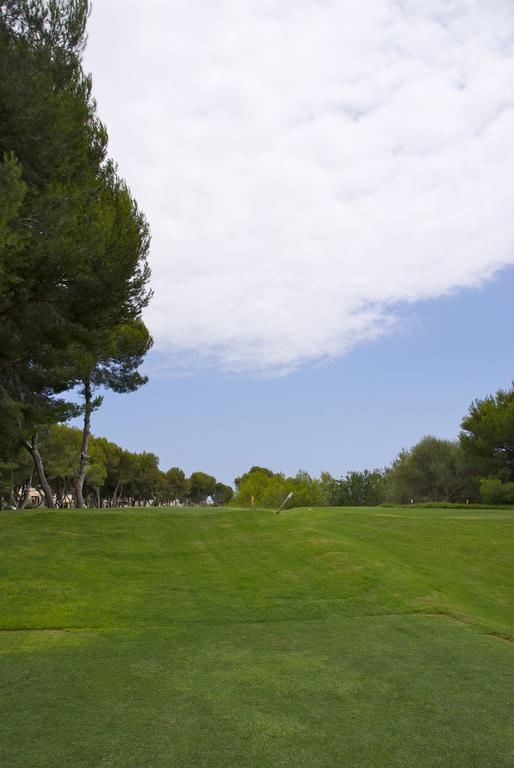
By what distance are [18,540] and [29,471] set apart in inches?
1371

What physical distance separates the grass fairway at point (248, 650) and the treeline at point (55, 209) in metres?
5.45

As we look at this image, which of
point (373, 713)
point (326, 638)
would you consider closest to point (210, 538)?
point (326, 638)

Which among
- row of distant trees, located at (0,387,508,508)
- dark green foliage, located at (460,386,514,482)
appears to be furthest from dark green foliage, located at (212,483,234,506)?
dark green foliage, located at (460,386,514,482)

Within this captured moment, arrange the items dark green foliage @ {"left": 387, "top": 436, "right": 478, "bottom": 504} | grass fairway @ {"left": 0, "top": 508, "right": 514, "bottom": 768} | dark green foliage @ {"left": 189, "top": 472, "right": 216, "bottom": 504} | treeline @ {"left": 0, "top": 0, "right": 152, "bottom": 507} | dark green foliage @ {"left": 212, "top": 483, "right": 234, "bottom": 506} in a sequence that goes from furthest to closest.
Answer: dark green foliage @ {"left": 212, "top": 483, "right": 234, "bottom": 506}, dark green foliage @ {"left": 189, "top": 472, "right": 216, "bottom": 504}, dark green foliage @ {"left": 387, "top": 436, "right": 478, "bottom": 504}, treeline @ {"left": 0, "top": 0, "right": 152, "bottom": 507}, grass fairway @ {"left": 0, "top": 508, "right": 514, "bottom": 768}

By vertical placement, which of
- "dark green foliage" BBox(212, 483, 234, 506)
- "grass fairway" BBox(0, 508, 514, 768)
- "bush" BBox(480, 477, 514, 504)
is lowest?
"grass fairway" BBox(0, 508, 514, 768)

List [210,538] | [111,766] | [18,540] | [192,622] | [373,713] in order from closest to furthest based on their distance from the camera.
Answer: [111,766], [373,713], [192,622], [18,540], [210,538]

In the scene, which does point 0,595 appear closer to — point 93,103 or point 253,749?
point 253,749

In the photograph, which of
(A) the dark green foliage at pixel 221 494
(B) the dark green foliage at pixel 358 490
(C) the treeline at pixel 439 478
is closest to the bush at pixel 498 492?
(C) the treeline at pixel 439 478

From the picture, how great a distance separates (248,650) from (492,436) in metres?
39.8

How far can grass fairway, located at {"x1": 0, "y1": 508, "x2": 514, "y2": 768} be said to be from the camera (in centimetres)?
379

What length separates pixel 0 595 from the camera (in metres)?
8.56

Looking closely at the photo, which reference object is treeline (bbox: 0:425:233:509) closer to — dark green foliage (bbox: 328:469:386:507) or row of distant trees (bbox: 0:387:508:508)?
row of distant trees (bbox: 0:387:508:508)

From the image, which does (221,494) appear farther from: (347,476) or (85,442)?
(85,442)

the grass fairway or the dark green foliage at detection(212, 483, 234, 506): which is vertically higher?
the dark green foliage at detection(212, 483, 234, 506)
